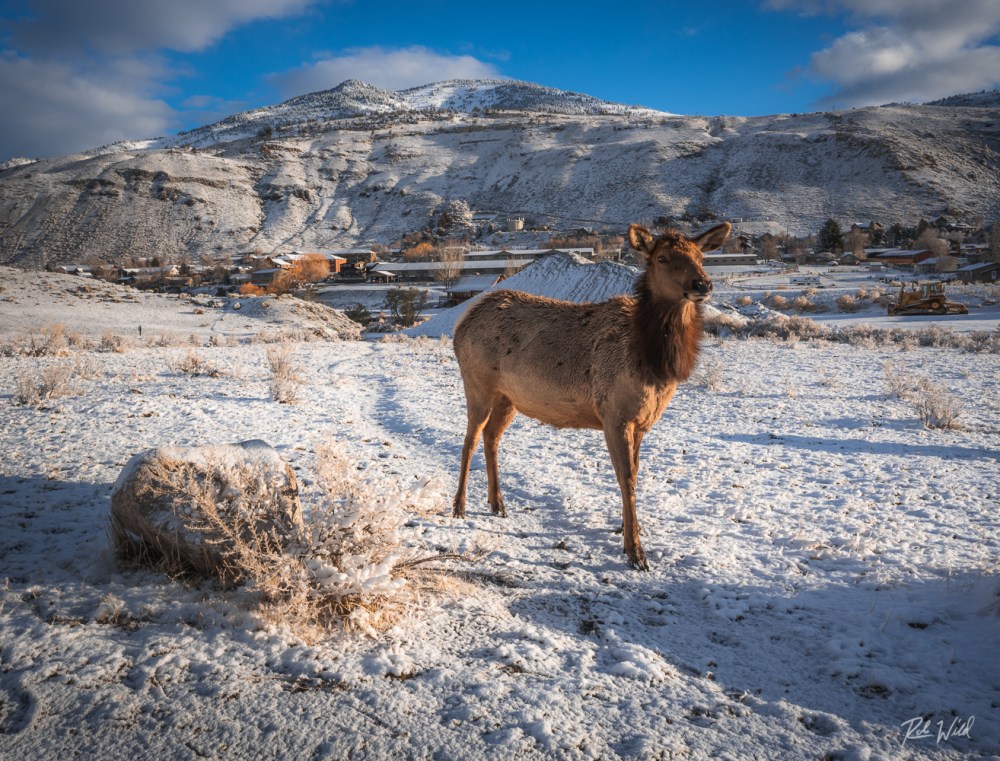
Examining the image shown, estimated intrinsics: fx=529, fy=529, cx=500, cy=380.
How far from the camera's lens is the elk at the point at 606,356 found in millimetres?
4648

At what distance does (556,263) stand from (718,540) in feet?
100

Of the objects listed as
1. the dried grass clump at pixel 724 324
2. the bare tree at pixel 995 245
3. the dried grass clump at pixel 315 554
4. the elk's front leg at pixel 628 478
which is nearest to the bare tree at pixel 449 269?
the dried grass clump at pixel 724 324

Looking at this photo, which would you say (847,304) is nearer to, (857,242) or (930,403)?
(930,403)

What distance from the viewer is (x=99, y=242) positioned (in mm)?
89375

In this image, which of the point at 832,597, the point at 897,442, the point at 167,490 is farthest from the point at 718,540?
the point at 897,442

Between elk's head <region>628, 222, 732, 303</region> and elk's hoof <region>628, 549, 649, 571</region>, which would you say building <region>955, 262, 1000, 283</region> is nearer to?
elk's head <region>628, 222, 732, 303</region>

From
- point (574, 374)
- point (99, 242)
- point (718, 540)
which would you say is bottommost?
point (718, 540)

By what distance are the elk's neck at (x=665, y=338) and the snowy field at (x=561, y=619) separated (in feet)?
5.32

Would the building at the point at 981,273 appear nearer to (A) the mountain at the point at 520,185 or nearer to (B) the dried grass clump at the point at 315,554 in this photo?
(A) the mountain at the point at 520,185

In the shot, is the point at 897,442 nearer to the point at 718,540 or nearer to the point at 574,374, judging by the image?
the point at 718,540

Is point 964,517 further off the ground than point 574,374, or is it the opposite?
point 574,374

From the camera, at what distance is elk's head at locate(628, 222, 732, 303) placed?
14.7ft

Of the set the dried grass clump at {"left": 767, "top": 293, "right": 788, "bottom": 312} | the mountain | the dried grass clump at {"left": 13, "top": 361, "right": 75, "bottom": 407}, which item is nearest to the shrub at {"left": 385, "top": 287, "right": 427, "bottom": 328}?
the dried grass clump at {"left": 767, "top": 293, "right": 788, "bottom": 312}

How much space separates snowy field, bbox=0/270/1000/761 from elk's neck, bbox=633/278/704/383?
1622 millimetres
